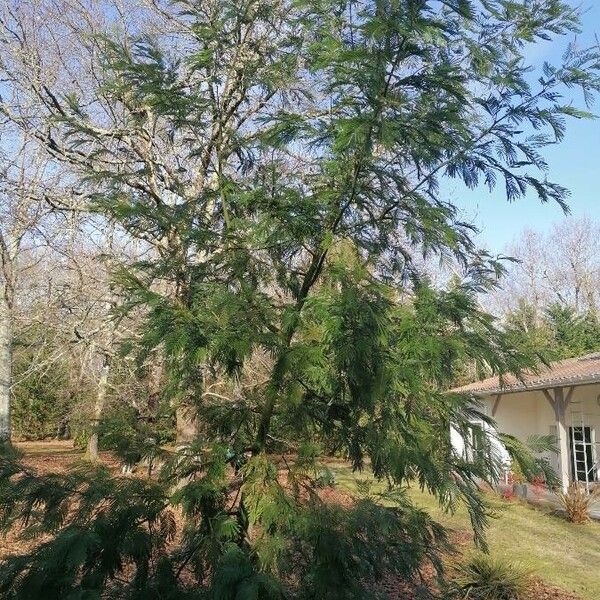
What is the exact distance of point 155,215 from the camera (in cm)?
314

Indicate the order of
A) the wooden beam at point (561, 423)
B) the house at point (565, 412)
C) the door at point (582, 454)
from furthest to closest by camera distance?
the door at point (582, 454), the wooden beam at point (561, 423), the house at point (565, 412)

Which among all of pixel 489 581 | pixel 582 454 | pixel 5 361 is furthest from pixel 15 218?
pixel 582 454

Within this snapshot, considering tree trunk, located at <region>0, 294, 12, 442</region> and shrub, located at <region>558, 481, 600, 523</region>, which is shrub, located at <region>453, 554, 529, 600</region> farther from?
tree trunk, located at <region>0, 294, 12, 442</region>

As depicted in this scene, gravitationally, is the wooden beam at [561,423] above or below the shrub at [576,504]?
above

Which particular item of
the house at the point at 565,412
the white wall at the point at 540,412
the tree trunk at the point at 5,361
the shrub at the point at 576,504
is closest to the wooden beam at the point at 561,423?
the house at the point at 565,412

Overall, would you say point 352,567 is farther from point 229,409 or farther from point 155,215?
point 155,215

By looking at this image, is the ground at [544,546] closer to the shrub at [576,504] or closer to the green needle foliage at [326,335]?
the shrub at [576,504]

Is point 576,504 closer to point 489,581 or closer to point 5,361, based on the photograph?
point 489,581

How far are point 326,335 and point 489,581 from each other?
578 centimetres

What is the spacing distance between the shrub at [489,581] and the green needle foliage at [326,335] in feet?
14.2

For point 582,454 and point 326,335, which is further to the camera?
point 582,454

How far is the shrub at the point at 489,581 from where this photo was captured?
6.70m

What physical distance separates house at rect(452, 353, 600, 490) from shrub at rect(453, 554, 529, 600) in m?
3.36

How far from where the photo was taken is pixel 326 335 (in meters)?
2.56
